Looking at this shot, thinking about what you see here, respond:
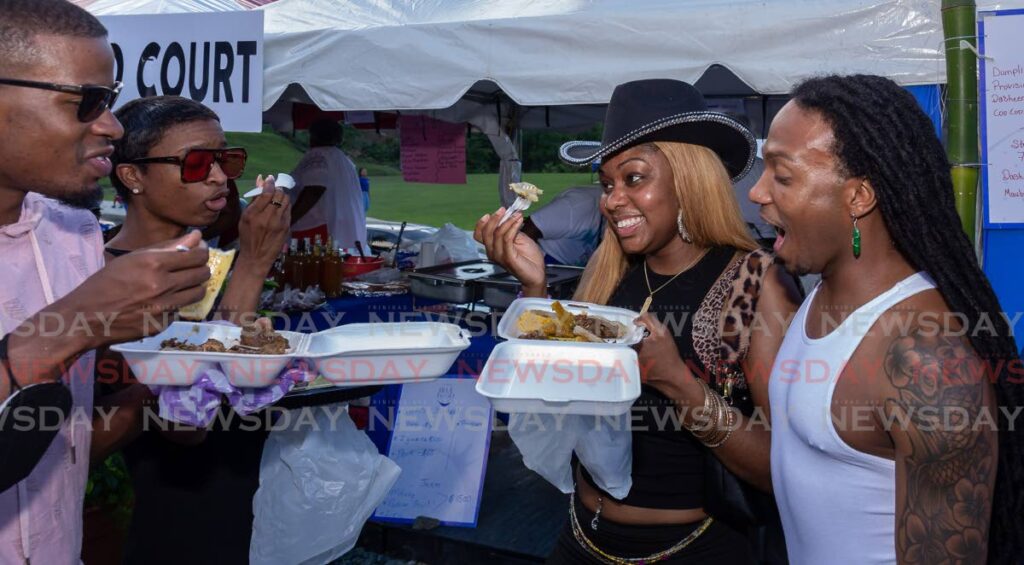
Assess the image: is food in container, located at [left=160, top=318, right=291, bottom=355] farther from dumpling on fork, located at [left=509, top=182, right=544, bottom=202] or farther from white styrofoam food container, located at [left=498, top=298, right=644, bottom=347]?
dumpling on fork, located at [left=509, top=182, right=544, bottom=202]

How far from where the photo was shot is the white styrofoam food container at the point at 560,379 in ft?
5.49

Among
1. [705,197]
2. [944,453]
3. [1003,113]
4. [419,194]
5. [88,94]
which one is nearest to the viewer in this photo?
[944,453]

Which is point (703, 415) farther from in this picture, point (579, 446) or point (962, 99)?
point (962, 99)

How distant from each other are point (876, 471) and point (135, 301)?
4.52ft

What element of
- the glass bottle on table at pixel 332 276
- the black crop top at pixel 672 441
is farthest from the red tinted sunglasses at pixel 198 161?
the glass bottle on table at pixel 332 276

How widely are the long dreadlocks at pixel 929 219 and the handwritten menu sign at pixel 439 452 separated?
2963mm

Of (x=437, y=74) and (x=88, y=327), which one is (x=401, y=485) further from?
(x=88, y=327)

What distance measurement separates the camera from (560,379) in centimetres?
176

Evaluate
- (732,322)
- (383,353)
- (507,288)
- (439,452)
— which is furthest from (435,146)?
(383,353)

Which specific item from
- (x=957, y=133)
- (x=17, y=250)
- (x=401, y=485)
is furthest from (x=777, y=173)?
(x=401, y=485)

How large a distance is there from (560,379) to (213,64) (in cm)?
394

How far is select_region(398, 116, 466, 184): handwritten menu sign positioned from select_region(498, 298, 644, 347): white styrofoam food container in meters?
5.55

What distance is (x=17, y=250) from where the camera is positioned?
160 cm

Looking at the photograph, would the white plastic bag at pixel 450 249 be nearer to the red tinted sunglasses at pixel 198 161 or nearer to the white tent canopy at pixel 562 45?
the white tent canopy at pixel 562 45
